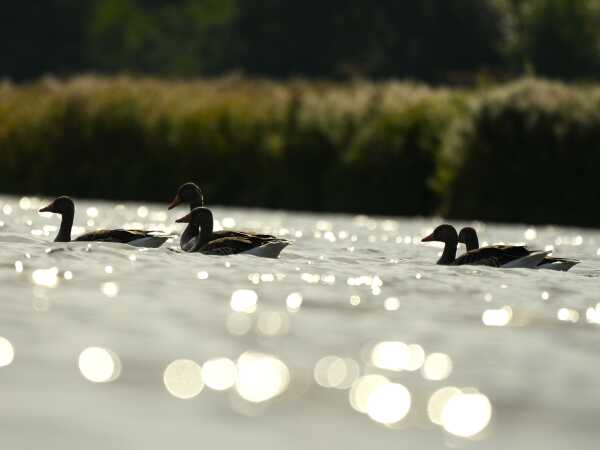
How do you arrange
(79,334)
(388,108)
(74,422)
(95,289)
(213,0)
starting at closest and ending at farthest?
(74,422) → (79,334) → (95,289) → (388,108) → (213,0)

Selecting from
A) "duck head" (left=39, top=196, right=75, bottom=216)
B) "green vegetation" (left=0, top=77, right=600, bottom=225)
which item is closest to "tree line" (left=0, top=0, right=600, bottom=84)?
"green vegetation" (left=0, top=77, right=600, bottom=225)

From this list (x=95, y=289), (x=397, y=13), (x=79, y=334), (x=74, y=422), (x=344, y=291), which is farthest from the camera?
(x=397, y=13)

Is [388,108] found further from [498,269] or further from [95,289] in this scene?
[95,289]

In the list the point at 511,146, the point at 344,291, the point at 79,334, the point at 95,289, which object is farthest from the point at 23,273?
the point at 511,146

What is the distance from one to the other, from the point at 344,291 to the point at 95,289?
2.08 meters

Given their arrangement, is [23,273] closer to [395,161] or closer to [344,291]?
[344,291]

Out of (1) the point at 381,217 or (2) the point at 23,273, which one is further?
(1) the point at 381,217

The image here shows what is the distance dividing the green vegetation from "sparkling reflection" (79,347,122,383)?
62.7 feet

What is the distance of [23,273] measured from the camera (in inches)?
498

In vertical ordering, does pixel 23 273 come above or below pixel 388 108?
below

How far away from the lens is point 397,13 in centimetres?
6631

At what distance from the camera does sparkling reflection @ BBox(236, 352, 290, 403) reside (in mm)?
7547

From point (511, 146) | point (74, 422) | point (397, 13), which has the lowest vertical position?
point (74, 422)

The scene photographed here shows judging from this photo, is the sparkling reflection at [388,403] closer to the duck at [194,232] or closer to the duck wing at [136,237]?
the duck at [194,232]
